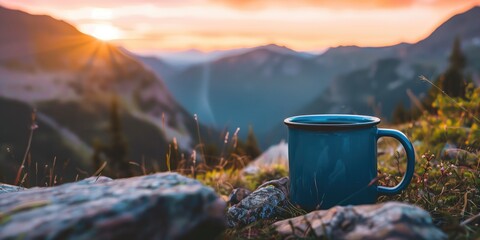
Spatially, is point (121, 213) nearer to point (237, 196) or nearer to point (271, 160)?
point (237, 196)

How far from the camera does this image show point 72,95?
88.2 m

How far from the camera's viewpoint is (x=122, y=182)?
84.1 inches

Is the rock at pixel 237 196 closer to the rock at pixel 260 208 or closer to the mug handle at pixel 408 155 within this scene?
the rock at pixel 260 208

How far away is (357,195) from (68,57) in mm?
110384

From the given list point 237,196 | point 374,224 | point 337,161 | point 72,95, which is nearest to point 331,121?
point 337,161

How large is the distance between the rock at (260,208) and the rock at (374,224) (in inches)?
27.8

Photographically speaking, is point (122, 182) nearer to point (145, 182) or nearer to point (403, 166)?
point (145, 182)

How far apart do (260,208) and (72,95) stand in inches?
3631

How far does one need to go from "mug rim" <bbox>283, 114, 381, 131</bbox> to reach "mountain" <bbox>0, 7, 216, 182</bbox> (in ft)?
179


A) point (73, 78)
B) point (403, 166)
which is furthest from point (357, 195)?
point (73, 78)

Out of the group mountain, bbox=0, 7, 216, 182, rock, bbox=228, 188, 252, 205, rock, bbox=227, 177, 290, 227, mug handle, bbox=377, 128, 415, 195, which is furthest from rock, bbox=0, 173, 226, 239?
mountain, bbox=0, 7, 216, 182

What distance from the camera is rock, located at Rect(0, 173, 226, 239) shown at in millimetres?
1622

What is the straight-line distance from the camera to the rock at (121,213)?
1622 millimetres

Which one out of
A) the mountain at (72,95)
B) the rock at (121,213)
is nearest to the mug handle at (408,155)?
the rock at (121,213)
